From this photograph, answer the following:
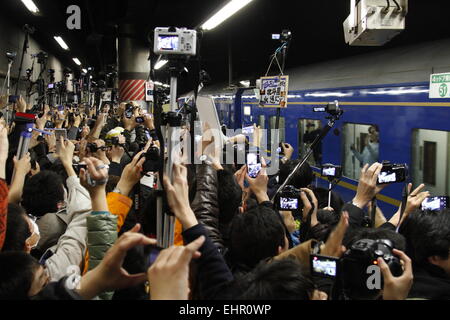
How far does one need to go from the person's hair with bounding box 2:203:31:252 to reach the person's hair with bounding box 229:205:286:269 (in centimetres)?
102

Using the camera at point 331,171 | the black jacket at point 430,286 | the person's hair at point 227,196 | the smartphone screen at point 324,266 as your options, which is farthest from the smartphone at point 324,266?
the camera at point 331,171

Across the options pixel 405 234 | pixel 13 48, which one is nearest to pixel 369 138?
pixel 405 234

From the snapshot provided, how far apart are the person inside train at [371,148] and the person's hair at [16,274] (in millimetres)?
5023

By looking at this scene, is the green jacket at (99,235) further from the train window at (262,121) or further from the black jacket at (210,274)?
the train window at (262,121)

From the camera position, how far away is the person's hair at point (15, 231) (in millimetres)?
2098

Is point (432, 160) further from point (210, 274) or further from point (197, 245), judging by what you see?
point (197, 245)

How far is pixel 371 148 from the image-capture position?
597 centimetres

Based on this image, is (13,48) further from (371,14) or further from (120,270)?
(120,270)

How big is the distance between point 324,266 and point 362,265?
0.13 meters

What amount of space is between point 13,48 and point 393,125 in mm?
12223

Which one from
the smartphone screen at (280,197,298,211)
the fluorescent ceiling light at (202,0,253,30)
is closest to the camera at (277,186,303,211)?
the smartphone screen at (280,197,298,211)

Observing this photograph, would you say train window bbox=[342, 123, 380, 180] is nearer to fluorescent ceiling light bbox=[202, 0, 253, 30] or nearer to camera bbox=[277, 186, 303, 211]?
fluorescent ceiling light bbox=[202, 0, 253, 30]

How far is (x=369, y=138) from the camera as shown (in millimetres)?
6023

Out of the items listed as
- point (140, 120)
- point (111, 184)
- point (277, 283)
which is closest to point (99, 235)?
point (277, 283)
